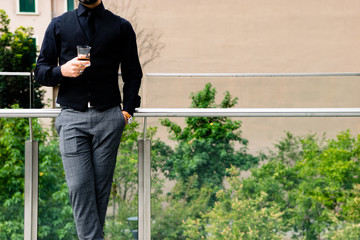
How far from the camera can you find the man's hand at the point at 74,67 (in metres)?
2.29

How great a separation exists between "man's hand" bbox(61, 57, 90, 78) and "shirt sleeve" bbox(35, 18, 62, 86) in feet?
0.24

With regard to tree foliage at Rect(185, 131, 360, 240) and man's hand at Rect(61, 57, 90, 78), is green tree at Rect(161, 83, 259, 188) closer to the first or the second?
tree foliage at Rect(185, 131, 360, 240)

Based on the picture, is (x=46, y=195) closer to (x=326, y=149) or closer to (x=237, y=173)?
(x=237, y=173)

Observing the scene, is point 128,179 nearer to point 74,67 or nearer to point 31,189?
point 31,189

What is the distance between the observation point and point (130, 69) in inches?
102

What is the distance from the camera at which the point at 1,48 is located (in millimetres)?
9844

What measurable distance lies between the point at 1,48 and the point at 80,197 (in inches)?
311

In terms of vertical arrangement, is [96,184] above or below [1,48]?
below

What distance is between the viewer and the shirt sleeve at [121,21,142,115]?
2.56m

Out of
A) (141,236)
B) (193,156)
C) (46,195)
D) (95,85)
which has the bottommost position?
(141,236)

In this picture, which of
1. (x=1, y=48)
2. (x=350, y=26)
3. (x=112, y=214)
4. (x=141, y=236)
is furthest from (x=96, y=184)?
(x=350, y=26)

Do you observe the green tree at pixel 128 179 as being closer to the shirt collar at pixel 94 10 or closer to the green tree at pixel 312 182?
the green tree at pixel 312 182

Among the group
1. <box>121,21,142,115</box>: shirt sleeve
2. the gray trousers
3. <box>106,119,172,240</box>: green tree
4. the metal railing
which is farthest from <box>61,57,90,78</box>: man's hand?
<box>106,119,172,240</box>: green tree

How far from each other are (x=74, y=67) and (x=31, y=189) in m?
1.02
